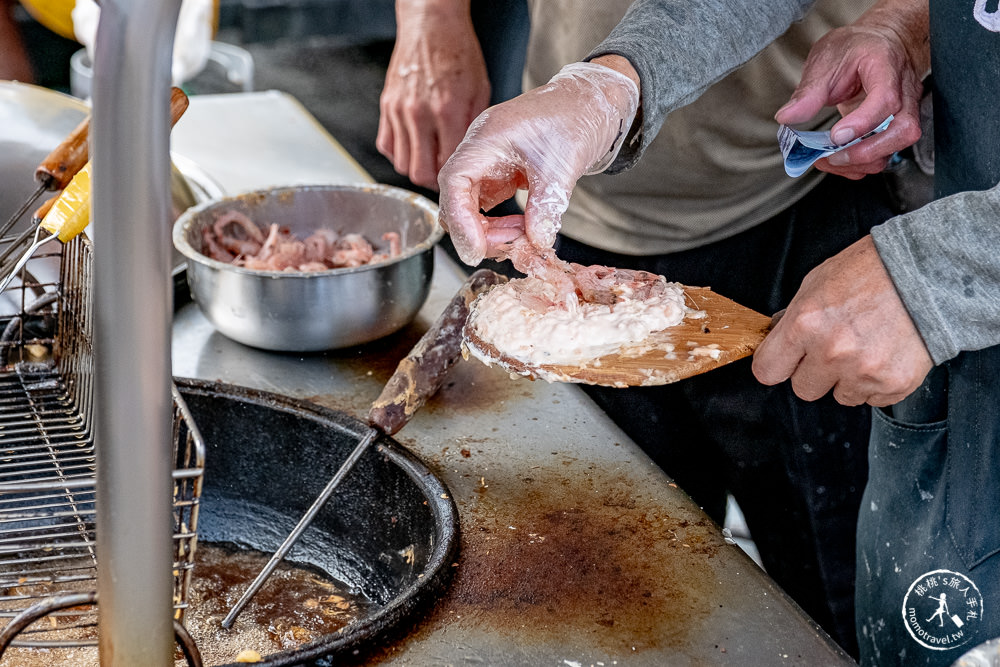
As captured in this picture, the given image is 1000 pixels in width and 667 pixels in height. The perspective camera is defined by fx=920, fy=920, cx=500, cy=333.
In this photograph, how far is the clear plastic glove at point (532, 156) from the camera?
3.73ft

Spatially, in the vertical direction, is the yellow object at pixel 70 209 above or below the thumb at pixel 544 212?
above

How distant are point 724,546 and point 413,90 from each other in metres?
1.21

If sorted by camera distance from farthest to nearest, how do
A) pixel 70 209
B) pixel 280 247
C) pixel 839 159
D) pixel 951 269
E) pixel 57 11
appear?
1. pixel 57 11
2. pixel 280 247
3. pixel 839 159
4. pixel 951 269
5. pixel 70 209

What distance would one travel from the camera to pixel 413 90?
1.94 metres

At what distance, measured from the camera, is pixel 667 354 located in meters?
1.21

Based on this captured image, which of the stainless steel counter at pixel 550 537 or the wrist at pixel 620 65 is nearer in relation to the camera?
the stainless steel counter at pixel 550 537

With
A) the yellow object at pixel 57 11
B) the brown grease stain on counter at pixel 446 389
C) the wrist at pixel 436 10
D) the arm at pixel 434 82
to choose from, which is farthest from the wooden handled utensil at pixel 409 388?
the yellow object at pixel 57 11

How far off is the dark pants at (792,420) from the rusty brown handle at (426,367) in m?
0.67

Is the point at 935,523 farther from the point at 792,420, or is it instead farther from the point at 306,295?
the point at 306,295

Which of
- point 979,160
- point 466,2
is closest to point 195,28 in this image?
point 466,2

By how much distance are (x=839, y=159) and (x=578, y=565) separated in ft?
2.57

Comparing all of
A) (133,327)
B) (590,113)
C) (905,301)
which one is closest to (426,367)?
(590,113)

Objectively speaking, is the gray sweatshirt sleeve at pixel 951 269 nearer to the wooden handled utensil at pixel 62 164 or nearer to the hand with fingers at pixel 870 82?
the hand with fingers at pixel 870 82

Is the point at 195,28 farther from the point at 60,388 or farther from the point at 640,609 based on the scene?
the point at 640,609
